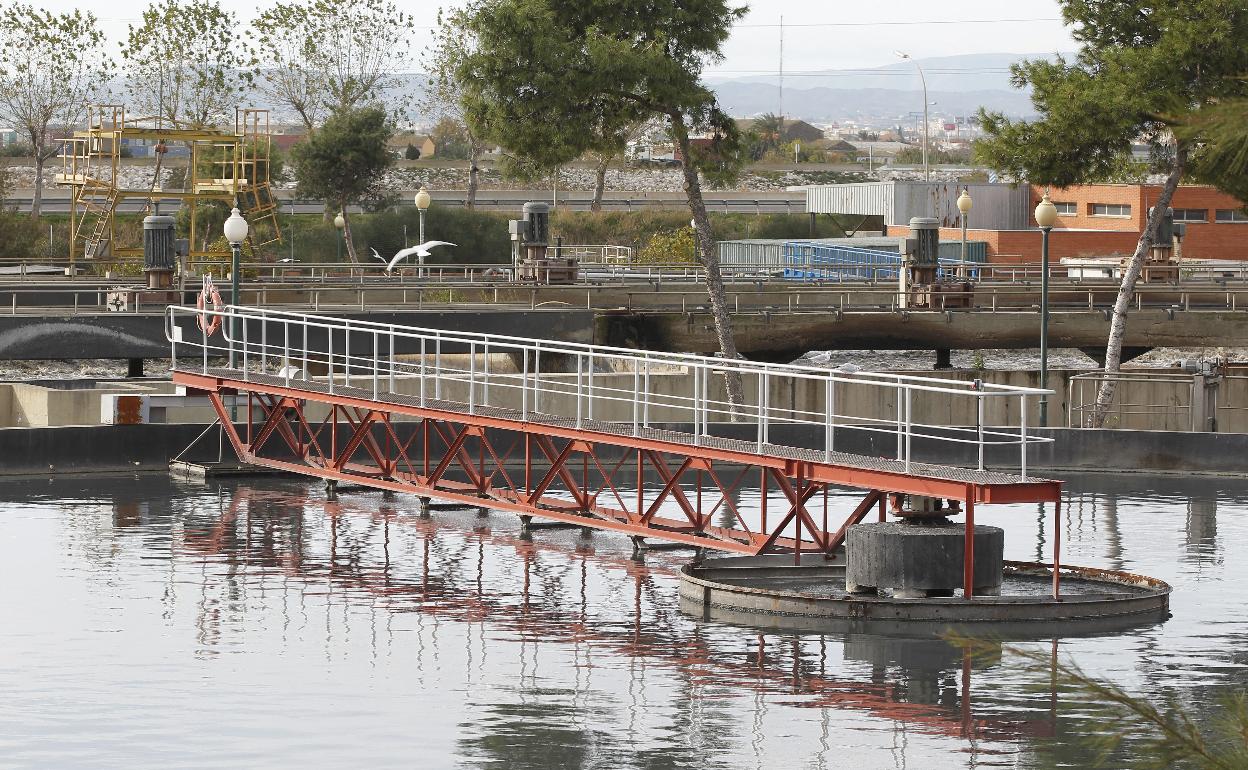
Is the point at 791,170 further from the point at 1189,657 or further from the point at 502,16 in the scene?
the point at 1189,657

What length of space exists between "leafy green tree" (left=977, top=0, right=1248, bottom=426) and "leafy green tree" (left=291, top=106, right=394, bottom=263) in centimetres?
4698

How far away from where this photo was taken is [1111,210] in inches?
3246

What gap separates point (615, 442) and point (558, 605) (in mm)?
3142

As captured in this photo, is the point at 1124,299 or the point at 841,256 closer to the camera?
the point at 1124,299

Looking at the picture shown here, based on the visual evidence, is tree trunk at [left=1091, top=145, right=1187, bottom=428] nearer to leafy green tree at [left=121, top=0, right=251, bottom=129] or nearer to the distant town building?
leafy green tree at [left=121, top=0, right=251, bottom=129]

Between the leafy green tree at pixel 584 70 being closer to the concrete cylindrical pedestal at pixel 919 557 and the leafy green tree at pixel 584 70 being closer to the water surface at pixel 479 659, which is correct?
the water surface at pixel 479 659

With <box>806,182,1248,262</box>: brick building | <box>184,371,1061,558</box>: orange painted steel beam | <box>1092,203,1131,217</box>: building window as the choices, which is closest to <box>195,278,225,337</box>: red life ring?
<box>184,371,1061,558</box>: orange painted steel beam

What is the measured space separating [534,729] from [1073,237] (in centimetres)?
6762

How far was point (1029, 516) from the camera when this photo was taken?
99.8ft

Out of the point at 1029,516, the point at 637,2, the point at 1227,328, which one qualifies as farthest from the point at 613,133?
the point at 1227,328

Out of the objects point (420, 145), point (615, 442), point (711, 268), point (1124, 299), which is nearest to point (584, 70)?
point (711, 268)

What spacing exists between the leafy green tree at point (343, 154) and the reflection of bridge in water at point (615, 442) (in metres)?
39.3

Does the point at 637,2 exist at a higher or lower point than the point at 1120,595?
higher

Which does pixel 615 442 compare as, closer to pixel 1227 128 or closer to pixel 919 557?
pixel 919 557
